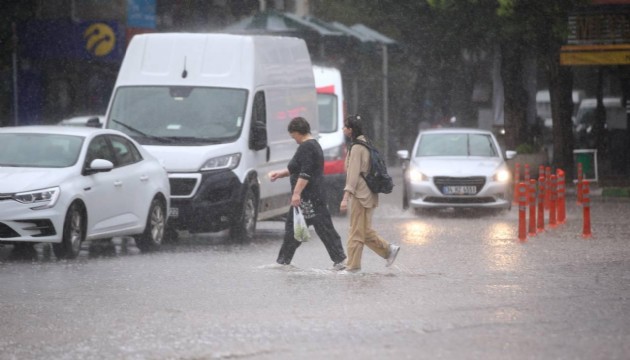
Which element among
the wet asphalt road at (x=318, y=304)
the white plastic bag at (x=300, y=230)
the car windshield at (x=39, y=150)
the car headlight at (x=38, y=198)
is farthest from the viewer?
the car windshield at (x=39, y=150)

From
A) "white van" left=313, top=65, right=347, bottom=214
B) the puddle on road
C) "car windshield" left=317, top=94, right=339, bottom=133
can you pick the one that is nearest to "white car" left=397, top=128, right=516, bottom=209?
"white van" left=313, top=65, right=347, bottom=214

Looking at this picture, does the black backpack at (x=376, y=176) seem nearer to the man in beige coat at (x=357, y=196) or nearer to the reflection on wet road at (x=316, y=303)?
the man in beige coat at (x=357, y=196)

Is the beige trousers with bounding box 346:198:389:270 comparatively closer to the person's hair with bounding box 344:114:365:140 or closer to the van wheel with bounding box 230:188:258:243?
the person's hair with bounding box 344:114:365:140

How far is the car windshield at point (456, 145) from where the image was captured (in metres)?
28.7

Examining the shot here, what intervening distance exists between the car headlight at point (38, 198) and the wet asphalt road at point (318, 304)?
0.63 metres

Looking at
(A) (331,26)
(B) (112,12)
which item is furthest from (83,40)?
(A) (331,26)

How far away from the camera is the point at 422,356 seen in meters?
9.99

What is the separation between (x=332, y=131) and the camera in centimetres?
2812

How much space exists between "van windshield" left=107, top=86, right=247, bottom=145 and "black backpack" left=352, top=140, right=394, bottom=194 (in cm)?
514

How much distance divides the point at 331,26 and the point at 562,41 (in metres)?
9.81

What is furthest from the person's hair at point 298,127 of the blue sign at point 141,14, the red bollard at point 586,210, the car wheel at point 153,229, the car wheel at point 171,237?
the blue sign at point 141,14

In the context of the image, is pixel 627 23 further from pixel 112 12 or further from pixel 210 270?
pixel 210 270

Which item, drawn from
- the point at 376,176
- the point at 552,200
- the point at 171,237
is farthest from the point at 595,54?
the point at 376,176

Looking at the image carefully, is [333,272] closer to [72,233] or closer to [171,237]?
[72,233]
